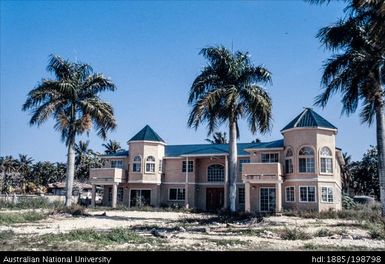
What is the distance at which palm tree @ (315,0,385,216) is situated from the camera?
20422 millimetres

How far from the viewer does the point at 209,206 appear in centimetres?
3988

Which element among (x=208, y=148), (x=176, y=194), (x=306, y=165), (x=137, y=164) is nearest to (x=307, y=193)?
(x=306, y=165)

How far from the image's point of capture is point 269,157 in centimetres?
3481

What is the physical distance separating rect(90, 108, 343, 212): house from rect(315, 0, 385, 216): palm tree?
994cm

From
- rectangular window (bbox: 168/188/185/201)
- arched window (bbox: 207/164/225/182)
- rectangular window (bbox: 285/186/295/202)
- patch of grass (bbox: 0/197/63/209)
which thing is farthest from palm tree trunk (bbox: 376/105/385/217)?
patch of grass (bbox: 0/197/63/209)

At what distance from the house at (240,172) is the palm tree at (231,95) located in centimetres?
704

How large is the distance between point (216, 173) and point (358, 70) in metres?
21.8

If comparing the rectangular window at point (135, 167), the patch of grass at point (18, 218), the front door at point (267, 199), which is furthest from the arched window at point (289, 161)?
the patch of grass at point (18, 218)

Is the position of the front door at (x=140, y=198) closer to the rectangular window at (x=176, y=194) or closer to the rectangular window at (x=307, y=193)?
the rectangular window at (x=176, y=194)

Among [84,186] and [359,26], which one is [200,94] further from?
[84,186]

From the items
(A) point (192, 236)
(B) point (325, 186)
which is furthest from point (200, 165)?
(A) point (192, 236)

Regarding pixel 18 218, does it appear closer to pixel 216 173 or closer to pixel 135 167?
pixel 135 167

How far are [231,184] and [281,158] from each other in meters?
9.17

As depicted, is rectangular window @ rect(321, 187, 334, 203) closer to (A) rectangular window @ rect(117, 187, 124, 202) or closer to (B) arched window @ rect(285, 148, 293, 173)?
(B) arched window @ rect(285, 148, 293, 173)
